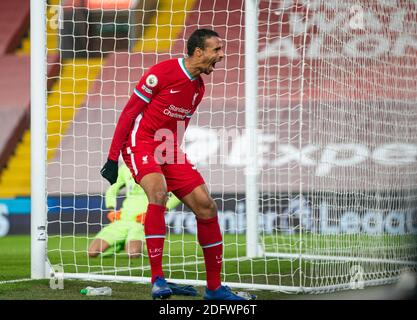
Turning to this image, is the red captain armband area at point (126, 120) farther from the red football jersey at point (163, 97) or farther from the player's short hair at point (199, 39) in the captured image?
the player's short hair at point (199, 39)

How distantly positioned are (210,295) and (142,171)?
828 mm

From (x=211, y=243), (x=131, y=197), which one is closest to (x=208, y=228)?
(x=211, y=243)

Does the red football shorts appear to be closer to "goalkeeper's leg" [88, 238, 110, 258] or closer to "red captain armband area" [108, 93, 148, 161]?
"red captain armband area" [108, 93, 148, 161]

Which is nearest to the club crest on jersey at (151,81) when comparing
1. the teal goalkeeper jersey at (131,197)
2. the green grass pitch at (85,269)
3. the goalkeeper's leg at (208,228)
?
the goalkeeper's leg at (208,228)

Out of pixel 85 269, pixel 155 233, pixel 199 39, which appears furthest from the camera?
pixel 85 269

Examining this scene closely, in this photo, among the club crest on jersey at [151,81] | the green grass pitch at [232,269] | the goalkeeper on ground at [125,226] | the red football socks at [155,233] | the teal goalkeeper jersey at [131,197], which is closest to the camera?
the red football socks at [155,233]

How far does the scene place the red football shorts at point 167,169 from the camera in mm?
5273

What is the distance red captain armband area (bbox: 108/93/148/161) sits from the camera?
5.31 meters

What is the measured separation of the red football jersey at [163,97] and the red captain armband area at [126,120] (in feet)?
0.11

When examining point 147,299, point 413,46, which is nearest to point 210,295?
point 147,299

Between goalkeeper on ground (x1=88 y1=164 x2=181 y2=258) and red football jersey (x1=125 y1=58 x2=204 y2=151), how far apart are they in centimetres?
314

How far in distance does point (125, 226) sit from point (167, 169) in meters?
3.81

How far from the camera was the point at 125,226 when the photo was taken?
9.08m

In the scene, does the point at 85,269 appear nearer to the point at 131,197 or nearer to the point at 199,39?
the point at 131,197
